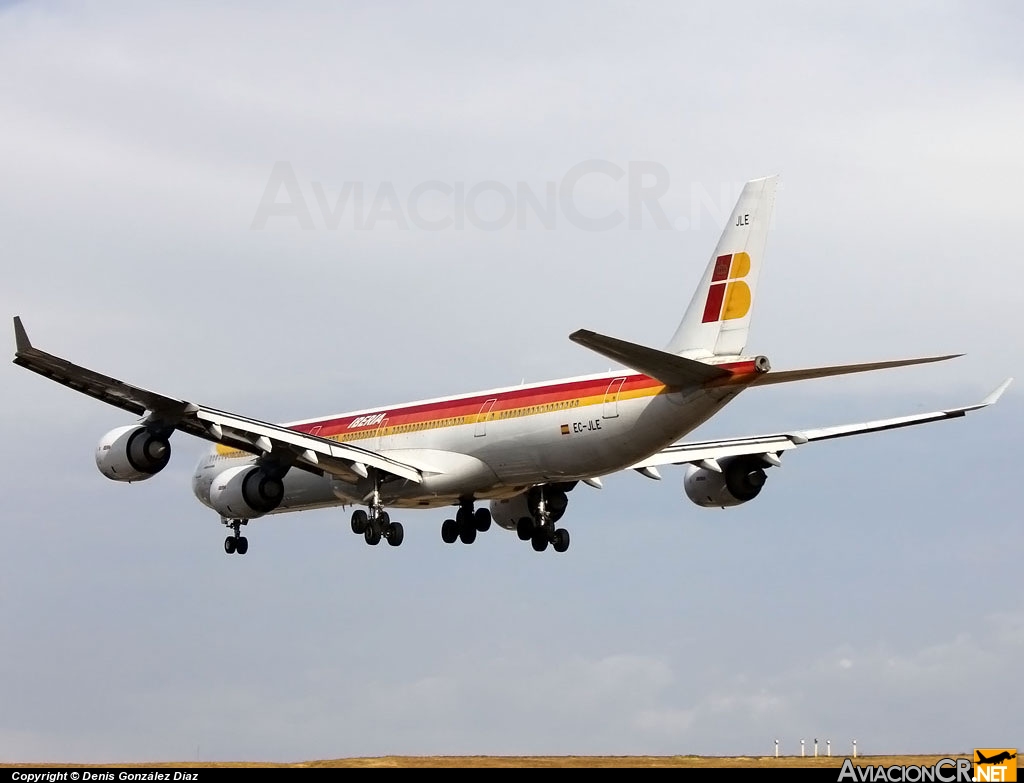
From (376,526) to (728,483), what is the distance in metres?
12.1

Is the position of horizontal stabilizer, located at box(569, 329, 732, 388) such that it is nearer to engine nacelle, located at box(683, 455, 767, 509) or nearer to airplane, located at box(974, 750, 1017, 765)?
engine nacelle, located at box(683, 455, 767, 509)

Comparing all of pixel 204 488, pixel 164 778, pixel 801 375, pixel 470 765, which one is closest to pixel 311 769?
pixel 470 765

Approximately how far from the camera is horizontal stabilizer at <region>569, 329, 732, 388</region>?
4394cm

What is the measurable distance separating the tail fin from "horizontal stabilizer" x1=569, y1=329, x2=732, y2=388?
4.22ft

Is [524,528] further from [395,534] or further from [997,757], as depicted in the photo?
[997,757]

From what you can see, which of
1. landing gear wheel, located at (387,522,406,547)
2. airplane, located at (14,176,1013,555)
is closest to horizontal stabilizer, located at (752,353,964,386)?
airplane, located at (14,176,1013,555)

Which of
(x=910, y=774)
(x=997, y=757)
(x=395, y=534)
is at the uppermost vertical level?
(x=395, y=534)

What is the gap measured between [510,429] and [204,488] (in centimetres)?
1649

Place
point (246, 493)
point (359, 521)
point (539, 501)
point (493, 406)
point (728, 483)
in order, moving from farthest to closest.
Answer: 1. point (539, 501)
2. point (728, 483)
3. point (246, 493)
4. point (359, 521)
5. point (493, 406)

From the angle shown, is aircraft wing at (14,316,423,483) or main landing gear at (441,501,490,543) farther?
main landing gear at (441,501,490,543)

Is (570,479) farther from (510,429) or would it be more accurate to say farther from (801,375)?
(801,375)

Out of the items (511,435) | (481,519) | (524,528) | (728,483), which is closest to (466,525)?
(481,519)

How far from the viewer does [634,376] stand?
160 ft

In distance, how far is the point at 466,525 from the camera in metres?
58.7
